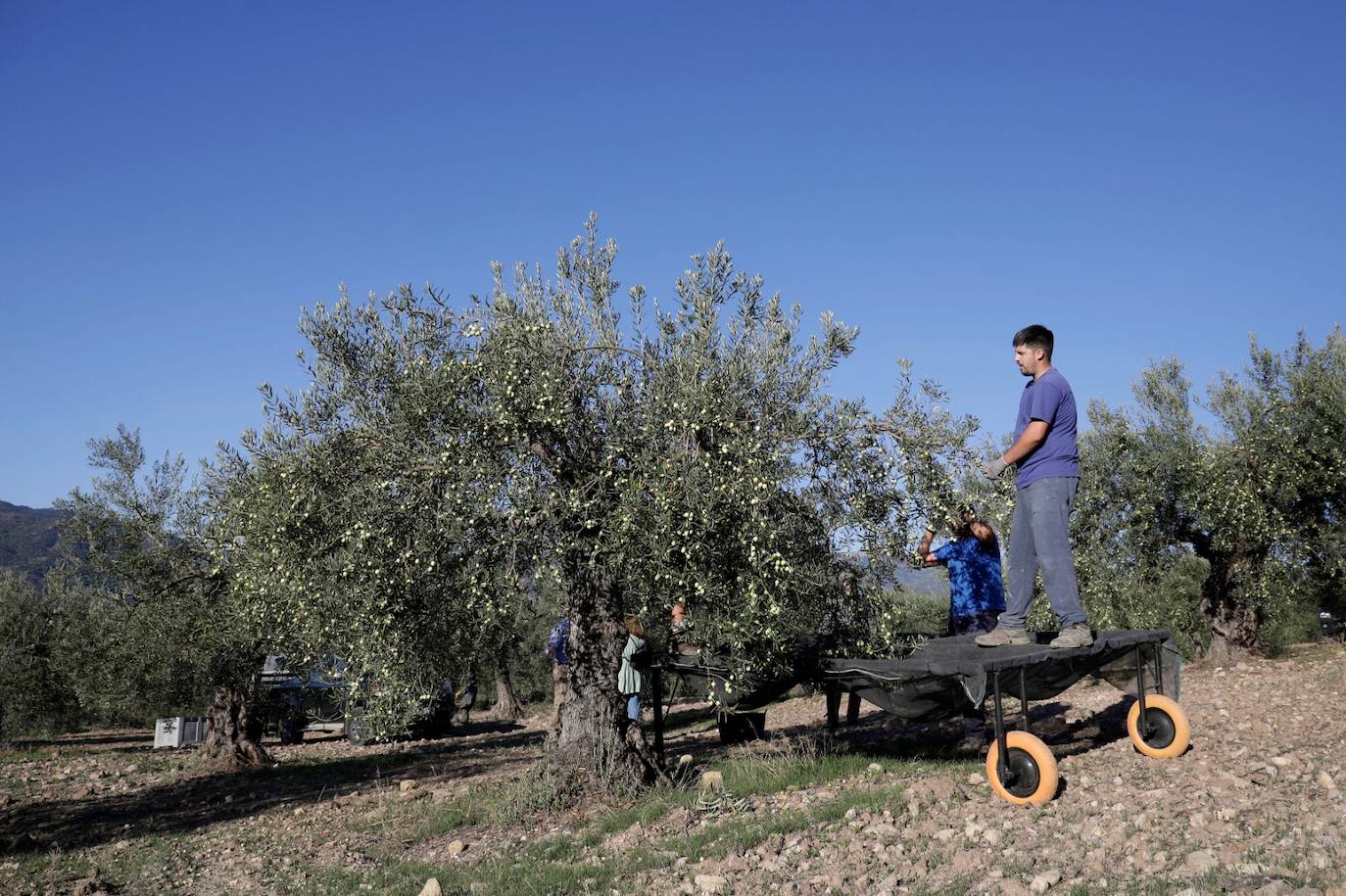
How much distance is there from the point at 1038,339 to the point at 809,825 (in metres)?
4.57

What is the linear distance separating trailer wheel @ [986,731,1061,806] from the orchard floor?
122mm

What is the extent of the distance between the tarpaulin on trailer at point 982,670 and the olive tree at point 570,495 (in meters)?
0.51

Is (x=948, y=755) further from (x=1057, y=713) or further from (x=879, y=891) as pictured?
(x=879, y=891)

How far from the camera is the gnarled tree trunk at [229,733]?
55.8 ft

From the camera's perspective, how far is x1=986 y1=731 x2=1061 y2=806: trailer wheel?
22.7 feet

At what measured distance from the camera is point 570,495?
26.1 feet

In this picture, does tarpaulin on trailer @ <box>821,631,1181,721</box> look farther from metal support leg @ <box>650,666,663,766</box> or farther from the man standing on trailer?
metal support leg @ <box>650,666,663,766</box>

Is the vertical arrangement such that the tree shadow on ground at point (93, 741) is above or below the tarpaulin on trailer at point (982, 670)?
below

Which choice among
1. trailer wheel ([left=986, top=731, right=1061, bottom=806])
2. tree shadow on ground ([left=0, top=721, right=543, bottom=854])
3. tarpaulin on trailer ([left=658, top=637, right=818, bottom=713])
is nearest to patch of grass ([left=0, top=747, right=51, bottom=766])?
tree shadow on ground ([left=0, top=721, right=543, bottom=854])

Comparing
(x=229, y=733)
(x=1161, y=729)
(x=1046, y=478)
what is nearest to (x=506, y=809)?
(x=1046, y=478)

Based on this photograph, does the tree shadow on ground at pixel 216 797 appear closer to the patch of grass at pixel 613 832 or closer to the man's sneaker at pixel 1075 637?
the patch of grass at pixel 613 832

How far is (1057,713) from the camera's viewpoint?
480 inches

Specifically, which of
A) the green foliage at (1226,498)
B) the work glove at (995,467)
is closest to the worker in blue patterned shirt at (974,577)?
the work glove at (995,467)

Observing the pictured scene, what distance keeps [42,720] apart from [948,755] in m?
26.7
